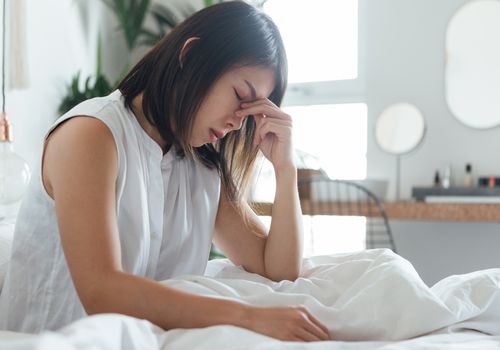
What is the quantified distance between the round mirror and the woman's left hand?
65.5 inches

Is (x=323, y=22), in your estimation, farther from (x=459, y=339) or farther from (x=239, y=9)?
(x=459, y=339)

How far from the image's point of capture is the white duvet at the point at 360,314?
2.08 ft

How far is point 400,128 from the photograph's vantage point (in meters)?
2.92

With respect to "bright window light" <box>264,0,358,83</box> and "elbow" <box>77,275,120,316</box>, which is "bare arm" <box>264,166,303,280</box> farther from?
"bright window light" <box>264,0,358,83</box>

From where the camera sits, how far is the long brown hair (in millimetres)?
1110

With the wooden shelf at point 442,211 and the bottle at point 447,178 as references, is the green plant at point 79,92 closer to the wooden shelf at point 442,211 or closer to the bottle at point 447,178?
the wooden shelf at point 442,211

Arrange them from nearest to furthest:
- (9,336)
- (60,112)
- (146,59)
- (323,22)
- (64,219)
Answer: (9,336) < (64,219) < (146,59) < (60,112) < (323,22)

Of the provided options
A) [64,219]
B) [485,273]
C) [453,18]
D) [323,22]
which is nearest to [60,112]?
[323,22]

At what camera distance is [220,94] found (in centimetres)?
114

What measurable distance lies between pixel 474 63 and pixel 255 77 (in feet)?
6.44

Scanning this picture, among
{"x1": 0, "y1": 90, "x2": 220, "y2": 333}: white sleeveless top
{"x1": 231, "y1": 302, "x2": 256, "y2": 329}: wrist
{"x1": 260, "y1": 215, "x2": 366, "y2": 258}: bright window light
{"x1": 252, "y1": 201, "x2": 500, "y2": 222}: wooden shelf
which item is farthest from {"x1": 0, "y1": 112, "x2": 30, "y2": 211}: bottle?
{"x1": 260, "y1": 215, "x2": 366, "y2": 258}: bright window light

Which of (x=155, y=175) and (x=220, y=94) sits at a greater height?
(x=220, y=94)

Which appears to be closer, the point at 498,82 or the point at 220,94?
the point at 220,94

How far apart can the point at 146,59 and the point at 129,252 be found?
37 centimetres
